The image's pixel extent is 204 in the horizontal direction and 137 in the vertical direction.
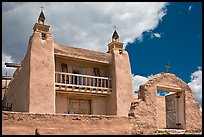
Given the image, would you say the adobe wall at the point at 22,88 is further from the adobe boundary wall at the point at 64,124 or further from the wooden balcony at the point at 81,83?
the adobe boundary wall at the point at 64,124

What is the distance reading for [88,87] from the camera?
68.8 ft

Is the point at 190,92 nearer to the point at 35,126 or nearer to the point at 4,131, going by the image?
the point at 35,126

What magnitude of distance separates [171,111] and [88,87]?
21.8 feet

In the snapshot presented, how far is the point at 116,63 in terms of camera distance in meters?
21.9

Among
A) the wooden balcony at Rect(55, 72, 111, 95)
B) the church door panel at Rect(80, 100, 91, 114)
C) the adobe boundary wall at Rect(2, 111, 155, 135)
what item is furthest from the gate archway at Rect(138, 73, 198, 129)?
the church door panel at Rect(80, 100, 91, 114)

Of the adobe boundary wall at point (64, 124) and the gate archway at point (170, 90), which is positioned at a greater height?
the gate archway at point (170, 90)

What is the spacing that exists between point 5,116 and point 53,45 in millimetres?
7492

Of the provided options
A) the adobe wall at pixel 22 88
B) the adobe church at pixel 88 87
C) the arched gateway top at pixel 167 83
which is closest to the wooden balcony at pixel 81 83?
the adobe church at pixel 88 87

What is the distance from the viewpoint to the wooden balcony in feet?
66.2

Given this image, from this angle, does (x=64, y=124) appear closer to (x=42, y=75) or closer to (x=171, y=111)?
(x=42, y=75)

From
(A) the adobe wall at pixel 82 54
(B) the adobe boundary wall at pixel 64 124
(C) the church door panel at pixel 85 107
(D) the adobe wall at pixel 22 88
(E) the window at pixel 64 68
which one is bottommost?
(B) the adobe boundary wall at pixel 64 124

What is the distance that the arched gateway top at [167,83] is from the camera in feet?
59.9

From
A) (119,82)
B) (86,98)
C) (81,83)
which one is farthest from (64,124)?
(119,82)

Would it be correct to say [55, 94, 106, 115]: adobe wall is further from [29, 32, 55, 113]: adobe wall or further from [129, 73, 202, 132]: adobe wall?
[129, 73, 202, 132]: adobe wall
